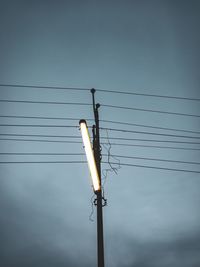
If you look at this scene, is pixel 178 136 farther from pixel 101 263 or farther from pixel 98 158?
pixel 101 263

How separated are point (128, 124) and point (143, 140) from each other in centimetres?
87

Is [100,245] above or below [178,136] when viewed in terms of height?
below

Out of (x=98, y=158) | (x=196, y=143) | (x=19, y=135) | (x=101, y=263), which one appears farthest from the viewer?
(x=196, y=143)

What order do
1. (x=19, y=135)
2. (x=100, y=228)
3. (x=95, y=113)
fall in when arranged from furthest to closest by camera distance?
(x=19, y=135) < (x=95, y=113) < (x=100, y=228)

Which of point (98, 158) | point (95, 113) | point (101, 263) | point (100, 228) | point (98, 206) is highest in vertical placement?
point (95, 113)

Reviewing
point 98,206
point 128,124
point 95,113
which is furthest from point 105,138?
point 98,206

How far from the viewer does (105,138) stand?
1064 cm

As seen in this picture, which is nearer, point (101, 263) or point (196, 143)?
point (101, 263)

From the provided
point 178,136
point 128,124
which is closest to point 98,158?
point 128,124

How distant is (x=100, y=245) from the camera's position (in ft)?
20.1

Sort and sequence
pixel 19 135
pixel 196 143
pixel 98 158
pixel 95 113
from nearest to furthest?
pixel 98 158
pixel 95 113
pixel 19 135
pixel 196 143

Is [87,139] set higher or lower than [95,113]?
lower

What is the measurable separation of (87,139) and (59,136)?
4.47 m

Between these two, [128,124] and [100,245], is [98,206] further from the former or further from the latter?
[128,124]
